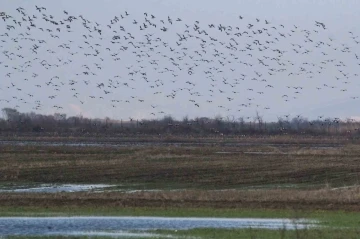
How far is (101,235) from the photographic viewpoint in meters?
26.0

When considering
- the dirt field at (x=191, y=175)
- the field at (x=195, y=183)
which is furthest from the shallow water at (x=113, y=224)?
the dirt field at (x=191, y=175)

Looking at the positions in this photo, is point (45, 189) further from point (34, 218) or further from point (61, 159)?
point (61, 159)

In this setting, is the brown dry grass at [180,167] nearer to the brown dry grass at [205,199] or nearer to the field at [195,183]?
the field at [195,183]

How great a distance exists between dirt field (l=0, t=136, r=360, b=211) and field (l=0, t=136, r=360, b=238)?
4 centimetres

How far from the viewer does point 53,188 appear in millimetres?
45500

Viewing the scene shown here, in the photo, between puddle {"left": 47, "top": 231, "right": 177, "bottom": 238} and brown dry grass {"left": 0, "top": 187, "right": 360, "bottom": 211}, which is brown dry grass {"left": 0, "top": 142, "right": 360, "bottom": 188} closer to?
brown dry grass {"left": 0, "top": 187, "right": 360, "bottom": 211}

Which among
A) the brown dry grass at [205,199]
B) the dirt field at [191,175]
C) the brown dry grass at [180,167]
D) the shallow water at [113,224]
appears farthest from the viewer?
the brown dry grass at [180,167]

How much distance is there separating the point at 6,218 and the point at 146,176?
73.1 feet

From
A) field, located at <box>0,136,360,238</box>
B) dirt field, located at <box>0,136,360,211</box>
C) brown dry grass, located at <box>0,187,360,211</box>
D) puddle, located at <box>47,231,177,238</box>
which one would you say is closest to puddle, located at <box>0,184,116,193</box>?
field, located at <box>0,136,360,238</box>

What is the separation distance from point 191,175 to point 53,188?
1037 cm

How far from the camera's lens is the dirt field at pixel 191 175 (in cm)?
3606

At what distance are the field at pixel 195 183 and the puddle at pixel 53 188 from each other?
3.25 ft

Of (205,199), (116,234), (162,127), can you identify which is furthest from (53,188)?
(162,127)

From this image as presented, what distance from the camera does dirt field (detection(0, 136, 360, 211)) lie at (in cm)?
3606
